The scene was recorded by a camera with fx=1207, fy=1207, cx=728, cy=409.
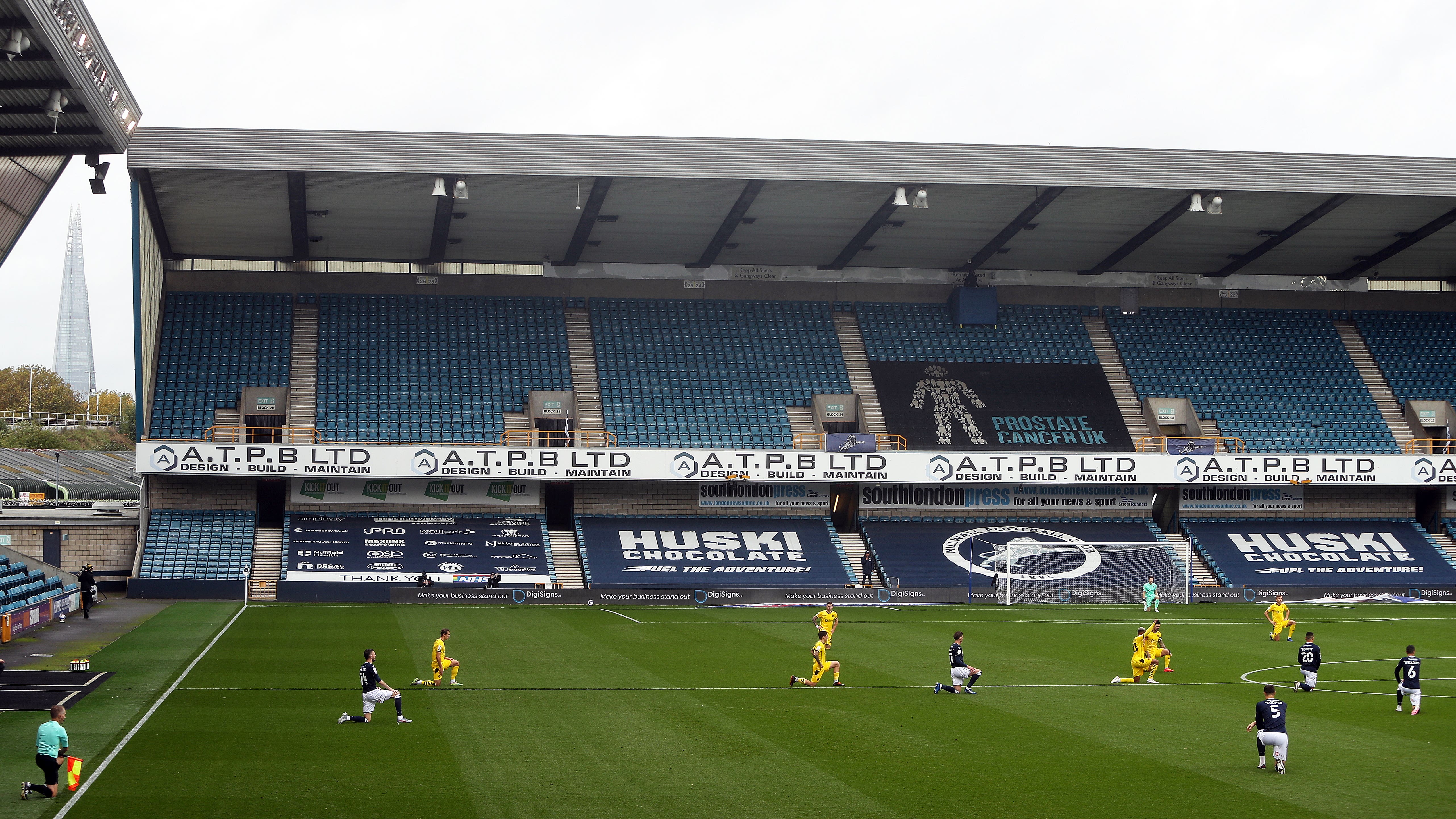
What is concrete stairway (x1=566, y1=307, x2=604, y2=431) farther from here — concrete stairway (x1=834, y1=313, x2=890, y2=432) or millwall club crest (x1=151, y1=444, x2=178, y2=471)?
millwall club crest (x1=151, y1=444, x2=178, y2=471)

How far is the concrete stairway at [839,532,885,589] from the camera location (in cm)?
4541

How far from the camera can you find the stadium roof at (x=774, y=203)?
135 feet

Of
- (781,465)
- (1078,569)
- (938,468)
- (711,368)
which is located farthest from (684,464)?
(1078,569)

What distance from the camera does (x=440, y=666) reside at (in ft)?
75.5

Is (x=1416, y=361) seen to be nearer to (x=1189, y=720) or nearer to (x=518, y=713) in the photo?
(x=1189, y=720)

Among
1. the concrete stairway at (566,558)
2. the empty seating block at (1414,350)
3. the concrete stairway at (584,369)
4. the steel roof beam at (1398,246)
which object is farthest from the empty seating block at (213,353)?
the empty seating block at (1414,350)

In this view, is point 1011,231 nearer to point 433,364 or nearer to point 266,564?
point 433,364

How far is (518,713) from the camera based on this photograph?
20.2 metres

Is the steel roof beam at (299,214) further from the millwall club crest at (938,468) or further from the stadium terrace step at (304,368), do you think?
the millwall club crest at (938,468)

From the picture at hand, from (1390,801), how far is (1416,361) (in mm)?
46038

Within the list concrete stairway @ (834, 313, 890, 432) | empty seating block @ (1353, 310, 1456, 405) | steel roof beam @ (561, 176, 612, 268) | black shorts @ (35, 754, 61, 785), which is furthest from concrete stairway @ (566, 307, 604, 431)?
empty seating block @ (1353, 310, 1456, 405)

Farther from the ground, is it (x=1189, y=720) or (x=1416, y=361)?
(x=1416, y=361)

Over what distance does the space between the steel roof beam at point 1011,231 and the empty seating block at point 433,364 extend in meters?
18.2

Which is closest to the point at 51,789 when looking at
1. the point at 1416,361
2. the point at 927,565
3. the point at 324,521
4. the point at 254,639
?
the point at 254,639
